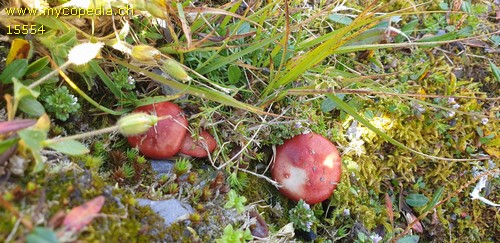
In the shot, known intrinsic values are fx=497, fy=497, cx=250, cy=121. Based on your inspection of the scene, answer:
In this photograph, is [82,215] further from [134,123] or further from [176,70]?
[176,70]

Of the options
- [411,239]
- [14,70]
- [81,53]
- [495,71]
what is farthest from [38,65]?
[495,71]

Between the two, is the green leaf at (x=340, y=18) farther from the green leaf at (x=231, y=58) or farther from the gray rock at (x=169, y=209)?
the gray rock at (x=169, y=209)

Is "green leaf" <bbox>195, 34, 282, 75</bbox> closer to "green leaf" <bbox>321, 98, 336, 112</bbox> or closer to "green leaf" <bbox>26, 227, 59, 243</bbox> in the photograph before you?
"green leaf" <bbox>321, 98, 336, 112</bbox>

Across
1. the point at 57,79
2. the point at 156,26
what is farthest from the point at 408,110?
the point at 57,79

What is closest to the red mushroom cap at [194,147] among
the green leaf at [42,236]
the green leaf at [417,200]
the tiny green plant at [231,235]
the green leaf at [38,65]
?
the tiny green plant at [231,235]

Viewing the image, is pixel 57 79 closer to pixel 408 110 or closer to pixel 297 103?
pixel 297 103

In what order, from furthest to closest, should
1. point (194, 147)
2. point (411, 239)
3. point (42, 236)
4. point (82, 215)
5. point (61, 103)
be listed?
point (411, 239) < point (194, 147) < point (61, 103) < point (82, 215) < point (42, 236)
